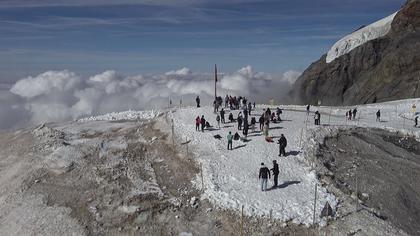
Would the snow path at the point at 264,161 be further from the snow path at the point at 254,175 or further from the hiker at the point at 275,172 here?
the hiker at the point at 275,172

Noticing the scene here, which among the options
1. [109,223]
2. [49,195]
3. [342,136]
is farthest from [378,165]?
[49,195]

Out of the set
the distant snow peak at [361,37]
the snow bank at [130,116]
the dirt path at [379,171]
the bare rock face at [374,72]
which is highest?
the distant snow peak at [361,37]

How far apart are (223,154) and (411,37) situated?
7434 centimetres

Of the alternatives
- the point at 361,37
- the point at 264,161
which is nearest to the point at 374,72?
the point at 361,37

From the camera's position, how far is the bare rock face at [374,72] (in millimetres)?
87062

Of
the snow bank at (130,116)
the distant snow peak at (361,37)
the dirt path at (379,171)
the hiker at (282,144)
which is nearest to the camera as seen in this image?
the dirt path at (379,171)

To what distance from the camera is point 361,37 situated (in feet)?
384

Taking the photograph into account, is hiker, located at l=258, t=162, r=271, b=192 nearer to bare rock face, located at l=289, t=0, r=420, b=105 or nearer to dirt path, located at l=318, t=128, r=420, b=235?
dirt path, located at l=318, t=128, r=420, b=235

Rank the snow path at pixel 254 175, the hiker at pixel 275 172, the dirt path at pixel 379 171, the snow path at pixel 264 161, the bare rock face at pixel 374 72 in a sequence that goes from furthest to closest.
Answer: the bare rock face at pixel 374 72, the hiker at pixel 275 172, the dirt path at pixel 379 171, the snow path at pixel 264 161, the snow path at pixel 254 175

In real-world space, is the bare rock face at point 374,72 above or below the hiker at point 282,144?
above

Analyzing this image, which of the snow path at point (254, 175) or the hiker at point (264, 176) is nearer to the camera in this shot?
the snow path at point (254, 175)

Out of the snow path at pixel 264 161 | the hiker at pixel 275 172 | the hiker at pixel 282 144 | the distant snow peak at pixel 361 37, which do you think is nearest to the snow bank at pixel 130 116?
the snow path at pixel 264 161

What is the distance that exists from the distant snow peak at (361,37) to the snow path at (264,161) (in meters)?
70.9

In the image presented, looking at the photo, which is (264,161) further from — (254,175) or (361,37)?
(361,37)
